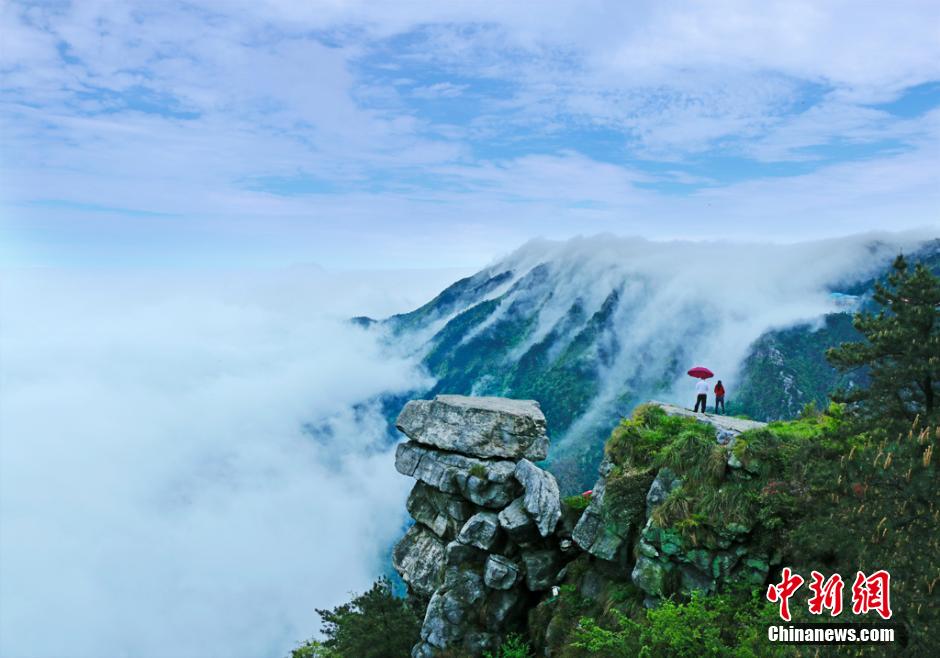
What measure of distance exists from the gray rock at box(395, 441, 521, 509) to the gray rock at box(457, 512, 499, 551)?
4.88ft

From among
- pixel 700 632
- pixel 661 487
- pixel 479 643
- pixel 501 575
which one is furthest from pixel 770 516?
pixel 479 643

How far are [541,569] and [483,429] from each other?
7.63m

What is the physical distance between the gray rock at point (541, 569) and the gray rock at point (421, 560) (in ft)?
19.1

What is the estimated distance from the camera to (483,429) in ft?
99.8

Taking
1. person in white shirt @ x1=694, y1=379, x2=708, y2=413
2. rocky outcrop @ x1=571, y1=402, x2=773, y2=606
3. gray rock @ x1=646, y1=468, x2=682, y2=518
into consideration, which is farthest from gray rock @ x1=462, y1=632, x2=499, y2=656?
person in white shirt @ x1=694, y1=379, x2=708, y2=413

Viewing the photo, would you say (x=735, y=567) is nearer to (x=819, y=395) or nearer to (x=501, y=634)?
(x=501, y=634)

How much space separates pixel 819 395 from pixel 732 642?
143 metres

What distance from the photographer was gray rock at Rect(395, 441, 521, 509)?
94.6 ft

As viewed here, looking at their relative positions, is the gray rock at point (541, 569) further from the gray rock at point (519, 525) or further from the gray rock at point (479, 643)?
the gray rock at point (479, 643)

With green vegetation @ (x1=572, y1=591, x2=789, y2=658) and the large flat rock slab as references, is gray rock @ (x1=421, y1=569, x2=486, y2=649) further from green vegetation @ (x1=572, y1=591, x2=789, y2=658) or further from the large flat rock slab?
the large flat rock slab

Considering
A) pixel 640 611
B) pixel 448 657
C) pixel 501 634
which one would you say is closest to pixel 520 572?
pixel 501 634

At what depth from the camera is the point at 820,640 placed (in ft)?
42.3

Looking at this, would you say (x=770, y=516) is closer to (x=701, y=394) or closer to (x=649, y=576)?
(x=649, y=576)

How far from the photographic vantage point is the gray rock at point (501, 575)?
2552 cm
